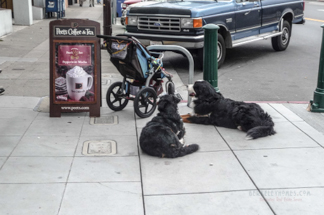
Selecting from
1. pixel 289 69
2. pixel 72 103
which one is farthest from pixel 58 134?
pixel 289 69

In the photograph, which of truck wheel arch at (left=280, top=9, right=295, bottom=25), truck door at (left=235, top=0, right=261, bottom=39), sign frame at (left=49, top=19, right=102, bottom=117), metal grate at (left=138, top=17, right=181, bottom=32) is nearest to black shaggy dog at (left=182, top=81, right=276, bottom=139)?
sign frame at (left=49, top=19, right=102, bottom=117)

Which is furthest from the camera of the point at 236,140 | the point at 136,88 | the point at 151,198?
the point at 136,88

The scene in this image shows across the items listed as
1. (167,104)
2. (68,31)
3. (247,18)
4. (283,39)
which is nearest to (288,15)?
(283,39)

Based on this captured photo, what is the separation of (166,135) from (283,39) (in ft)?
32.0

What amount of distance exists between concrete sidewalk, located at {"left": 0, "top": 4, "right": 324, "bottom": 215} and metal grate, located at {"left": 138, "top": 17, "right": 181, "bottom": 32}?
141 inches

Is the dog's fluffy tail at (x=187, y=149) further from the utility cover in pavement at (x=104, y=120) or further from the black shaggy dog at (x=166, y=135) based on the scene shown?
the utility cover in pavement at (x=104, y=120)

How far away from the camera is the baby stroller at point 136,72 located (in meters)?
6.69

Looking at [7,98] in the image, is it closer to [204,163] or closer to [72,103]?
[72,103]

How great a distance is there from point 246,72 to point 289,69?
1.23 metres

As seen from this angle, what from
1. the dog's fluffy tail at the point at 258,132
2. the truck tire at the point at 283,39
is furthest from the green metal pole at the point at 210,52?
the truck tire at the point at 283,39

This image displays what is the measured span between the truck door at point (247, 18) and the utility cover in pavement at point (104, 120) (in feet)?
18.4

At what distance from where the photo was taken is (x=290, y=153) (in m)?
5.58

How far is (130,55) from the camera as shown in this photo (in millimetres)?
6676

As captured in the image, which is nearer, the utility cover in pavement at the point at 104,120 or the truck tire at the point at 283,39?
the utility cover in pavement at the point at 104,120
